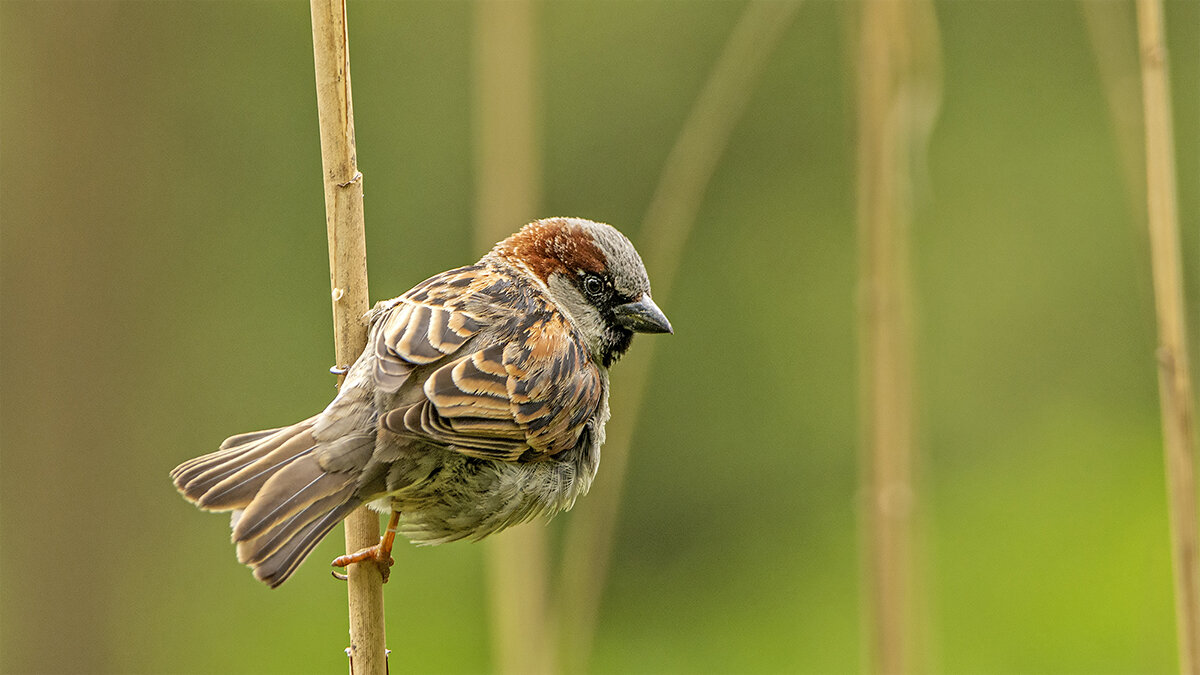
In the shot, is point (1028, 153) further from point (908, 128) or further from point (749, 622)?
point (908, 128)

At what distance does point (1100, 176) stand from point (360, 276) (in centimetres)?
626

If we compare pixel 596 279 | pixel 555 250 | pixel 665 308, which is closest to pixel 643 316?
pixel 596 279

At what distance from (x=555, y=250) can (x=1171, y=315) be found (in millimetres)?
1371

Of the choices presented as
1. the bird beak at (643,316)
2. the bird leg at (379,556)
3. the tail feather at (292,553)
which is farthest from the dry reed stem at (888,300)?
the tail feather at (292,553)

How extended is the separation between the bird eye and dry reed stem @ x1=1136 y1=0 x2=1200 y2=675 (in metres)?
1.21

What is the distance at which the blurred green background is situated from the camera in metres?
5.20

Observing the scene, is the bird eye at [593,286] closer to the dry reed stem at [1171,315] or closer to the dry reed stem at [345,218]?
the dry reed stem at [345,218]

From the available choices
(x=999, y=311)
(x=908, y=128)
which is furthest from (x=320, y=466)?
(x=999, y=311)

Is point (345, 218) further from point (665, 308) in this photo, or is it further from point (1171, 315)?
point (665, 308)

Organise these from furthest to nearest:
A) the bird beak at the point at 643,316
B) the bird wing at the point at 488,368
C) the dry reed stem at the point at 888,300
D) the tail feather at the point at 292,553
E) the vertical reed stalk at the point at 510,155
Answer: the bird beak at the point at 643,316 → the vertical reed stalk at the point at 510,155 → the dry reed stem at the point at 888,300 → the bird wing at the point at 488,368 → the tail feather at the point at 292,553

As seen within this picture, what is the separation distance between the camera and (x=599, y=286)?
2.79m

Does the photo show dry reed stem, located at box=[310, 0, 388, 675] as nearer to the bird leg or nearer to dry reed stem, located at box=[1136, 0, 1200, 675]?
the bird leg

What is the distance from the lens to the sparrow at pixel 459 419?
7.06 ft

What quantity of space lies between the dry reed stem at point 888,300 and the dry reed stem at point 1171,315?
1.63 feet
